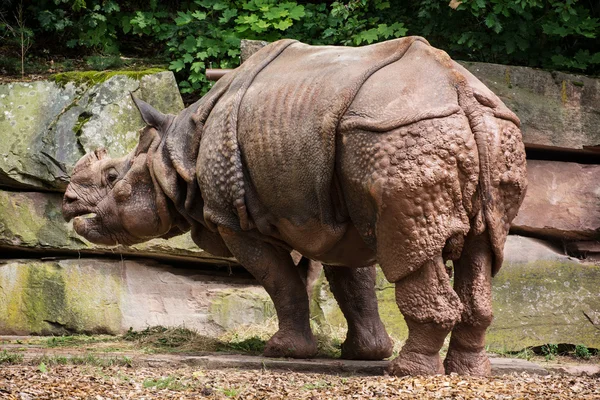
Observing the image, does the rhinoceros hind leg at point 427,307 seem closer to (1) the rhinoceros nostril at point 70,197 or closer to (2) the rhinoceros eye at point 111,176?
(2) the rhinoceros eye at point 111,176

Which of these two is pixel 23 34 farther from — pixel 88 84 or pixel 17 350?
pixel 17 350

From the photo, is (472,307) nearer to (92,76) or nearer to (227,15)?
(227,15)

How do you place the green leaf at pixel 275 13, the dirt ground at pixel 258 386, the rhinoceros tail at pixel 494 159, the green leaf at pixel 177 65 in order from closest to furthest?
the dirt ground at pixel 258 386 < the rhinoceros tail at pixel 494 159 < the green leaf at pixel 275 13 < the green leaf at pixel 177 65

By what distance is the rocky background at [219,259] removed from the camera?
31.9 ft

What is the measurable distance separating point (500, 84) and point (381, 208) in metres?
4.23

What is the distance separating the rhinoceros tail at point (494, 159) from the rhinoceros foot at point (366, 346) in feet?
6.11

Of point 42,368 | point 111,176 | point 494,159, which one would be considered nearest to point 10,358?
point 42,368

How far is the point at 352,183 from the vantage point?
6.39 m

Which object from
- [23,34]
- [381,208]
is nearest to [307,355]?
[381,208]

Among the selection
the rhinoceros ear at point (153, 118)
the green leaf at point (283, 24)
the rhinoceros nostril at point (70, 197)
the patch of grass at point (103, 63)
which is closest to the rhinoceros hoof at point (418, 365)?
the rhinoceros ear at point (153, 118)

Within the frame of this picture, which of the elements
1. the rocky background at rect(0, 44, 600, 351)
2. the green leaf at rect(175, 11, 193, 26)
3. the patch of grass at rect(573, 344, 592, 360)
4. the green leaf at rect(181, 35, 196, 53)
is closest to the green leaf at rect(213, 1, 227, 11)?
the green leaf at rect(175, 11, 193, 26)

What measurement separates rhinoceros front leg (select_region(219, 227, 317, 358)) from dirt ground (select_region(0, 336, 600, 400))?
20 cm

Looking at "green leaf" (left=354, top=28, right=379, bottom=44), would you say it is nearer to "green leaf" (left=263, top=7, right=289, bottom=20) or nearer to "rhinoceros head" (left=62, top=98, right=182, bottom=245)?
"green leaf" (left=263, top=7, right=289, bottom=20)

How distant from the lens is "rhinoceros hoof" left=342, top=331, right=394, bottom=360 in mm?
8039
